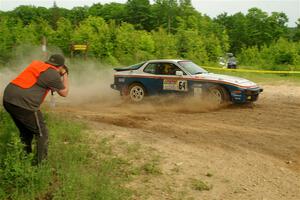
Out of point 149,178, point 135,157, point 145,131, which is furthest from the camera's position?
point 145,131

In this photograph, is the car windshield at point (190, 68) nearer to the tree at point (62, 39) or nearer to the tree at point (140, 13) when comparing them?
the tree at point (62, 39)

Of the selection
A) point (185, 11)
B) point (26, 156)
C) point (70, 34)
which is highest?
point (185, 11)

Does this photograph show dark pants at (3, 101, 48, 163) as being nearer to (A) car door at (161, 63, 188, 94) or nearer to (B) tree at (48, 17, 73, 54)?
(A) car door at (161, 63, 188, 94)

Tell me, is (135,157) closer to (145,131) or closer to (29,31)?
(145,131)

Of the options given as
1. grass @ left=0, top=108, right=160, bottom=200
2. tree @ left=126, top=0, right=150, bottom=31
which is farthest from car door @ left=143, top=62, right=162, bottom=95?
tree @ left=126, top=0, right=150, bottom=31

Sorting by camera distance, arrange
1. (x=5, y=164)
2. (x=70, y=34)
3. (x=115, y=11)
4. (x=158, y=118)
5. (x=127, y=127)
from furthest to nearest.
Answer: (x=115, y=11), (x=70, y=34), (x=158, y=118), (x=127, y=127), (x=5, y=164)

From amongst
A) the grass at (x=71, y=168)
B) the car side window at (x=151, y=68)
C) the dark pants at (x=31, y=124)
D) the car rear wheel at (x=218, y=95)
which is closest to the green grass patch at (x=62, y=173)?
the grass at (x=71, y=168)

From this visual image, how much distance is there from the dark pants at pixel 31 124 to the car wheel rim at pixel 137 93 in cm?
827

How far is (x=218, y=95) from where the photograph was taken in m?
12.9

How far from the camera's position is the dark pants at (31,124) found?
18.7 ft

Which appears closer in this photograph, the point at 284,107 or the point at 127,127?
the point at 127,127

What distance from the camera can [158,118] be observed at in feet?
36.2

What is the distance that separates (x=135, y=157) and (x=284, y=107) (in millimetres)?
7629

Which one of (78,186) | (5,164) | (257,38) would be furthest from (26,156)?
(257,38)
